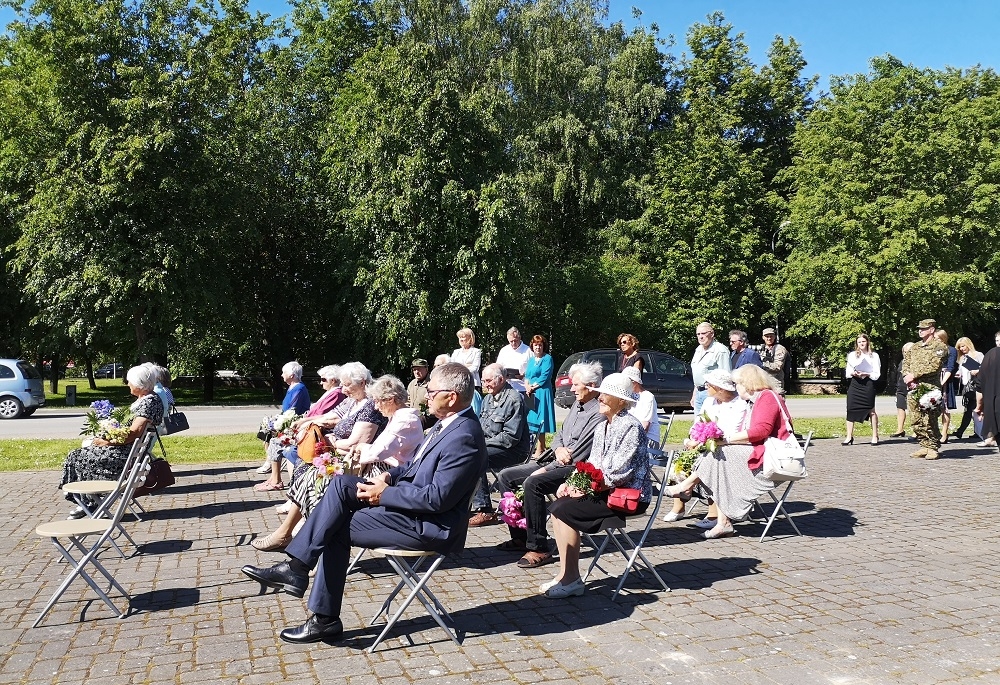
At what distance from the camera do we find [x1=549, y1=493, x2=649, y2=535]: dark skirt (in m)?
6.20

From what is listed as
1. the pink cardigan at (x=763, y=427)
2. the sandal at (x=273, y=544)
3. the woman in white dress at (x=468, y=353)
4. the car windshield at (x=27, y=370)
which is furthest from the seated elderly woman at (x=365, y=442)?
the car windshield at (x=27, y=370)

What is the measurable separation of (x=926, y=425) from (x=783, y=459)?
7408 mm

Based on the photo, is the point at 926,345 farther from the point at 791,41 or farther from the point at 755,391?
the point at 791,41

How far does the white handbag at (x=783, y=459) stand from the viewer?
7984 mm

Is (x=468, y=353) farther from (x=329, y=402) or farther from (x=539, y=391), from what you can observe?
(x=329, y=402)

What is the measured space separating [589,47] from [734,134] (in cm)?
735

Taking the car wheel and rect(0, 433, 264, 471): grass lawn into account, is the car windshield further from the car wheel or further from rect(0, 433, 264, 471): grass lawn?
rect(0, 433, 264, 471): grass lawn

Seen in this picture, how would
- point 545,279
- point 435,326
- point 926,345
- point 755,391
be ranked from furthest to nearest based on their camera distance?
point 545,279
point 435,326
point 926,345
point 755,391

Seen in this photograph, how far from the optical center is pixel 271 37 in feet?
129

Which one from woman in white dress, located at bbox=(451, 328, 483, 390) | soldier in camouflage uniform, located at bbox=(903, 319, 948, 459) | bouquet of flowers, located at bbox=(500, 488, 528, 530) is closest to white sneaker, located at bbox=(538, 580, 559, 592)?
bouquet of flowers, located at bbox=(500, 488, 528, 530)

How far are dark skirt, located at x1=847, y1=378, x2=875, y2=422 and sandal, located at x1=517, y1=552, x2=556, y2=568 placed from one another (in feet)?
32.2

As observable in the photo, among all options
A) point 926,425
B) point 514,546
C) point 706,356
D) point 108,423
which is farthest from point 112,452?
point 926,425

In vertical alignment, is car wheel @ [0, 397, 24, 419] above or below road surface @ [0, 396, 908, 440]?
above

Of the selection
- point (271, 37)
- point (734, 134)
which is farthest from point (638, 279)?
point (271, 37)
